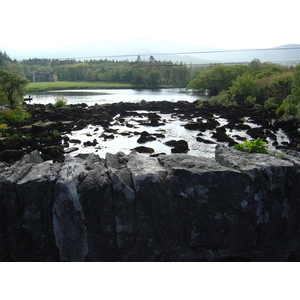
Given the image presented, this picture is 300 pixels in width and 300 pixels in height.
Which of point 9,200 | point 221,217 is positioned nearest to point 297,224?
point 221,217

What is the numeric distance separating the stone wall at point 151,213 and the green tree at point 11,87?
36657 mm

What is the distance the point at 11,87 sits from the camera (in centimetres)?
4091

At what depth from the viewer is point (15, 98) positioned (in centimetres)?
4228

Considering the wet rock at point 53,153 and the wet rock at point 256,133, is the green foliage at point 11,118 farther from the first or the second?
the wet rock at point 256,133

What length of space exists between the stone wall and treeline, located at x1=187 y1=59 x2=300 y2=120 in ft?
86.4

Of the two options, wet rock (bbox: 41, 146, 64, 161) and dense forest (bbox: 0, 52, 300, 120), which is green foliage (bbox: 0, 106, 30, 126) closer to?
wet rock (bbox: 41, 146, 64, 161)

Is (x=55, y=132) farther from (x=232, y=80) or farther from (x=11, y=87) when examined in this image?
(x=232, y=80)

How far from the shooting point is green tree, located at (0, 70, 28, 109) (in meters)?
39.8

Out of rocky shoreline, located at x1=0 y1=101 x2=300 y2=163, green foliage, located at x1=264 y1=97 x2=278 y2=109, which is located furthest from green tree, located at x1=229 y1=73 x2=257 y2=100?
rocky shoreline, located at x1=0 y1=101 x2=300 y2=163

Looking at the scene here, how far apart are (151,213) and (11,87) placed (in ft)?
132

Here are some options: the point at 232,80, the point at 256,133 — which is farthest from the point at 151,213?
the point at 232,80

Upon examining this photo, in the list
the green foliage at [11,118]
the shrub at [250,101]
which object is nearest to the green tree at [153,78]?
the shrub at [250,101]

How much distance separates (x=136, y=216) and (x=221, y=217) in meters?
2.01

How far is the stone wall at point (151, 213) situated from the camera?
6.76 meters
